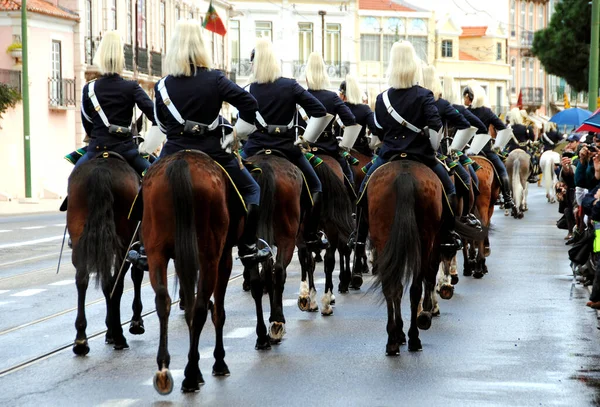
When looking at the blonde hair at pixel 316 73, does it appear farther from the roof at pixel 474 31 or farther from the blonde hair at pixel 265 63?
the roof at pixel 474 31

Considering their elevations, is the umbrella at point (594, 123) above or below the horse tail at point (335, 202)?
above

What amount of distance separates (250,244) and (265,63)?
247 centimetres

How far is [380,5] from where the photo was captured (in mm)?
96812

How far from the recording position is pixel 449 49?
102812mm

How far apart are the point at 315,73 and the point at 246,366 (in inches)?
204

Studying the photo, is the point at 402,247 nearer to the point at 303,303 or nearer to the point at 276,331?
the point at 276,331

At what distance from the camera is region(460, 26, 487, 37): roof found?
109m

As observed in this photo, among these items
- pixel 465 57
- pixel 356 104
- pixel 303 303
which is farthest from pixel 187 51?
pixel 465 57

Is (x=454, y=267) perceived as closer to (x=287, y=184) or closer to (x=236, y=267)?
(x=236, y=267)

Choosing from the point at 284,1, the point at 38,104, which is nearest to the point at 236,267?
the point at 38,104

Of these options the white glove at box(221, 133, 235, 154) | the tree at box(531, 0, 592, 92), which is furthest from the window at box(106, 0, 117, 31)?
the white glove at box(221, 133, 235, 154)

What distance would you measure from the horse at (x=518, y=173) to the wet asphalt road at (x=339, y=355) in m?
15.2

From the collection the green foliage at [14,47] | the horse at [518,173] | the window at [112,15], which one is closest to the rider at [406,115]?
the horse at [518,173]

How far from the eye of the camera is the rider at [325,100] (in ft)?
48.7
